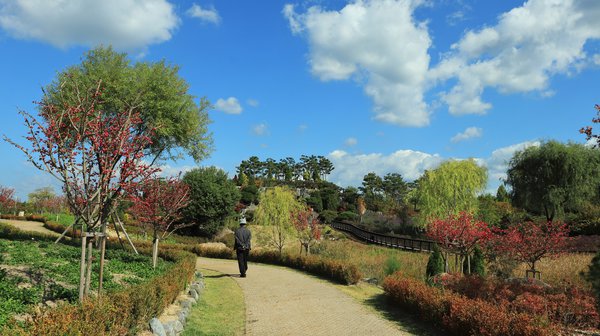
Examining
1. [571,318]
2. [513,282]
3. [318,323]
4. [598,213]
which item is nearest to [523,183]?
[598,213]

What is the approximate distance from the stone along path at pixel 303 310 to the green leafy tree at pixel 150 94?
10342 mm

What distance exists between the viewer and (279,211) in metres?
25.7

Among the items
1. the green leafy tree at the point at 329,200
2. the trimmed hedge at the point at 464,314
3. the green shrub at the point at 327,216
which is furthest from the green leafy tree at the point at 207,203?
the green leafy tree at the point at 329,200

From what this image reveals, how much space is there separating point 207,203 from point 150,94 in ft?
50.6

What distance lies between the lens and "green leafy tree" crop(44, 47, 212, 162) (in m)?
20.6

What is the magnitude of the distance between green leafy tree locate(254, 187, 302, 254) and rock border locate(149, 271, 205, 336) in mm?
12775

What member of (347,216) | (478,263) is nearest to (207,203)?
(478,263)

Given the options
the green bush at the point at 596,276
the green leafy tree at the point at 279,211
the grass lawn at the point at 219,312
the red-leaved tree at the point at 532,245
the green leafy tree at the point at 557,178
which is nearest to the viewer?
the green bush at the point at 596,276

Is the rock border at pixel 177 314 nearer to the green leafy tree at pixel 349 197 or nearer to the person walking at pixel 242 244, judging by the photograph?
the person walking at pixel 242 244

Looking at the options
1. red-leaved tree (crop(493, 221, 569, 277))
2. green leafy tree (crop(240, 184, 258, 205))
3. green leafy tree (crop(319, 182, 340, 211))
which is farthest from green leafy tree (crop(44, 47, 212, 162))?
green leafy tree (crop(319, 182, 340, 211))

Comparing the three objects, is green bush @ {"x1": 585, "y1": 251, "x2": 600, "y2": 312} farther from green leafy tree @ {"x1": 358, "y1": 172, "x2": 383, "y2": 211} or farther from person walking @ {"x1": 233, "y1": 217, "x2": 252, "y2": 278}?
green leafy tree @ {"x1": 358, "y1": 172, "x2": 383, "y2": 211}

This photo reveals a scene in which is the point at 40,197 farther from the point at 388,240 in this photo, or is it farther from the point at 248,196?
the point at 388,240

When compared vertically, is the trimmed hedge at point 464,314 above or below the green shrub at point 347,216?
Result: below

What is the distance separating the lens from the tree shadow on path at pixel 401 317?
29.6 feet
